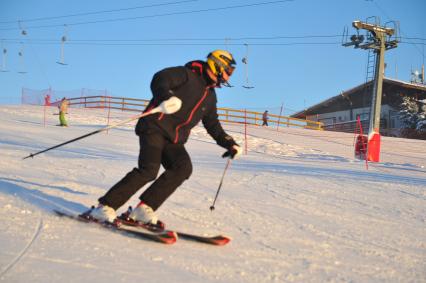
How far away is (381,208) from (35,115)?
2662cm

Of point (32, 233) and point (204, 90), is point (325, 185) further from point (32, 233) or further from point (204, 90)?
point (32, 233)

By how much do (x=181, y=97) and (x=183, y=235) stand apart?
1104mm

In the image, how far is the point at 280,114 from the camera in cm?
3816

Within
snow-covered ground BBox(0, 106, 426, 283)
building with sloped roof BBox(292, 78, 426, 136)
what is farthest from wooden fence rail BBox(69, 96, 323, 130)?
snow-covered ground BBox(0, 106, 426, 283)

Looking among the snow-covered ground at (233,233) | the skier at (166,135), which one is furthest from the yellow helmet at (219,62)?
the snow-covered ground at (233,233)

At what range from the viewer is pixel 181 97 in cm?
382

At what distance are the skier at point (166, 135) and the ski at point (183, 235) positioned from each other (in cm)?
4

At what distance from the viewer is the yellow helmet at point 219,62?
3.92 metres

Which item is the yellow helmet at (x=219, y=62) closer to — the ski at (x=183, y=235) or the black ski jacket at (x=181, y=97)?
the black ski jacket at (x=181, y=97)

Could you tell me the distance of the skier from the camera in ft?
12.3

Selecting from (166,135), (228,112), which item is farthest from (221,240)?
(228,112)

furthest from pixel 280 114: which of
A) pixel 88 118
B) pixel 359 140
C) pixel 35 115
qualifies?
pixel 359 140

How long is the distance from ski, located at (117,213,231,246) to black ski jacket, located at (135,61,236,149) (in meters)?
0.71

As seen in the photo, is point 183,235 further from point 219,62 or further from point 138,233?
point 219,62
